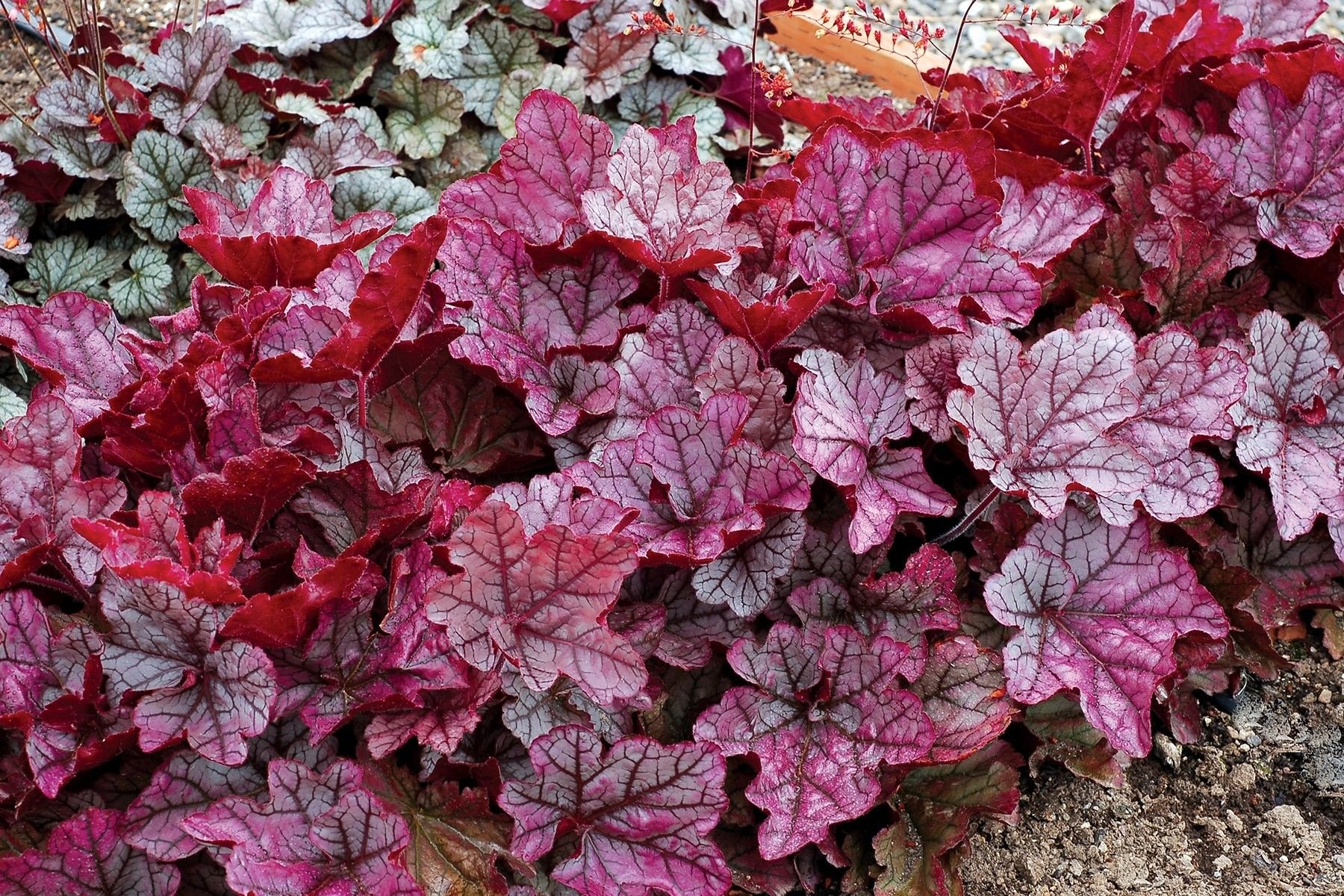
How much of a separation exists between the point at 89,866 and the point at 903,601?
40.0 inches

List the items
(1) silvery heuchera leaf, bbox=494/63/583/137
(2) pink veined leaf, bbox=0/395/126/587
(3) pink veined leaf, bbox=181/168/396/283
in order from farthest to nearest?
(1) silvery heuchera leaf, bbox=494/63/583/137 → (3) pink veined leaf, bbox=181/168/396/283 → (2) pink veined leaf, bbox=0/395/126/587

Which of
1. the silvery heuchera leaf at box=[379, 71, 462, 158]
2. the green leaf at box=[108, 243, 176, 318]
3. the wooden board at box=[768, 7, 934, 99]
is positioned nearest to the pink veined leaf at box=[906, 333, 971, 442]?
the silvery heuchera leaf at box=[379, 71, 462, 158]

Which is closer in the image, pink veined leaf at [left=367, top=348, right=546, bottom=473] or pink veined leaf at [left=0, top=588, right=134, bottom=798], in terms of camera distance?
pink veined leaf at [left=0, top=588, right=134, bottom=798]

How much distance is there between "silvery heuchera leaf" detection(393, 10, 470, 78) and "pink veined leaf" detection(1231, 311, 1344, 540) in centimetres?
176

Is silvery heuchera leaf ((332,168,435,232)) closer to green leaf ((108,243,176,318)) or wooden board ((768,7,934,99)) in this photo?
green leaf ((108,243,176,318))

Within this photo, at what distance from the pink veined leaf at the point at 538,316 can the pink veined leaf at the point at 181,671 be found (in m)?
0.45

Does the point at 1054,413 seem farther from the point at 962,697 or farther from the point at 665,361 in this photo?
the point at 665,361

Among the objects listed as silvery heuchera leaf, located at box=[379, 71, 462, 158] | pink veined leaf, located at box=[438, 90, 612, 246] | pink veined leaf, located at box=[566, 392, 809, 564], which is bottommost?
silvery heuchera leaf, located at box=[379, 71, 462, 158]

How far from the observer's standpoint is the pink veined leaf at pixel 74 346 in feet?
4.84

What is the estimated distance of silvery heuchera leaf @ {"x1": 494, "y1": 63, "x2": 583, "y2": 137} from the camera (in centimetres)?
250

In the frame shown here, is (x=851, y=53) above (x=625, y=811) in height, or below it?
below

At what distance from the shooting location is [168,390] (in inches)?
53.6

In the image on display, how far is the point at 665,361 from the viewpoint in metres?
1.50

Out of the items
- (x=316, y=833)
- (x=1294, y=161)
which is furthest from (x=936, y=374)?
(x=316, y=833)
